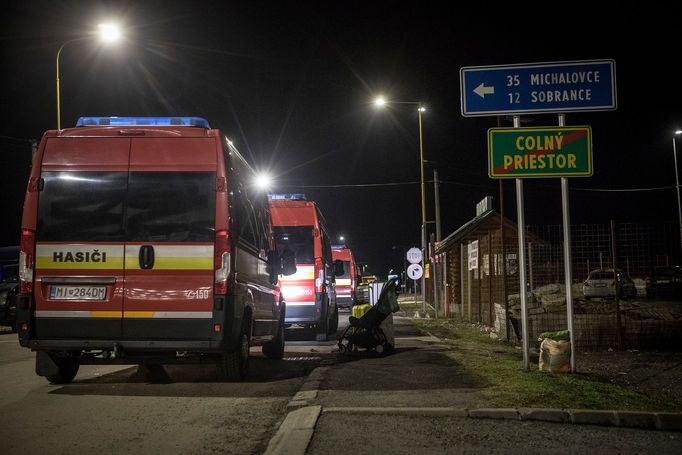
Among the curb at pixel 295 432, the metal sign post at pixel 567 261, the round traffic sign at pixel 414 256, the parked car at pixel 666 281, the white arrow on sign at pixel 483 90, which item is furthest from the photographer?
the round traffic sign at pixel 414 256

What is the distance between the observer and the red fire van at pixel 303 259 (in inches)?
589

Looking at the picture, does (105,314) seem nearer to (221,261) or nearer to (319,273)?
(221,261)

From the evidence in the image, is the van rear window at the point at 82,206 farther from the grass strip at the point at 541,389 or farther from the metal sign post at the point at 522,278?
the metal sign post at the point at 522,278

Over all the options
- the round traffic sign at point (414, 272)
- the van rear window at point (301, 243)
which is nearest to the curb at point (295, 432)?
the van rear window at point (301, 243)

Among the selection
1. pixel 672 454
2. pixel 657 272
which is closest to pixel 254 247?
pixel 672 454

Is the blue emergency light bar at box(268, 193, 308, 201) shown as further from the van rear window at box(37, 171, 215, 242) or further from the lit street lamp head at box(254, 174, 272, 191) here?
the van rear window at box(37, 171, 215, 242)

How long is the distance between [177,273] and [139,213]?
0.80 m

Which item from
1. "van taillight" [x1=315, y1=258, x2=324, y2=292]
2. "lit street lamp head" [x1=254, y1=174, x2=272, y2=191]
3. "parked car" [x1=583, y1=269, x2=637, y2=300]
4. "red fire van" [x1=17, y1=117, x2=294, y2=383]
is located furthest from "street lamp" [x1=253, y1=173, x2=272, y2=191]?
"parked car" [x1=583, y1=269, x2=637, y2=300]

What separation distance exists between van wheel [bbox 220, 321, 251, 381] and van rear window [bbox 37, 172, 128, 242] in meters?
1.86

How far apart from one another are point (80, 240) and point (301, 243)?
804cm

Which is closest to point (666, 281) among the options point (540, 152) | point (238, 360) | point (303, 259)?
point (540, 152)

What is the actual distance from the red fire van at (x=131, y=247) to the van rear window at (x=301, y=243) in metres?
7.39

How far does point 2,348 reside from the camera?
13.9 metres

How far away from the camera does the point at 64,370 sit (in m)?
8.18
